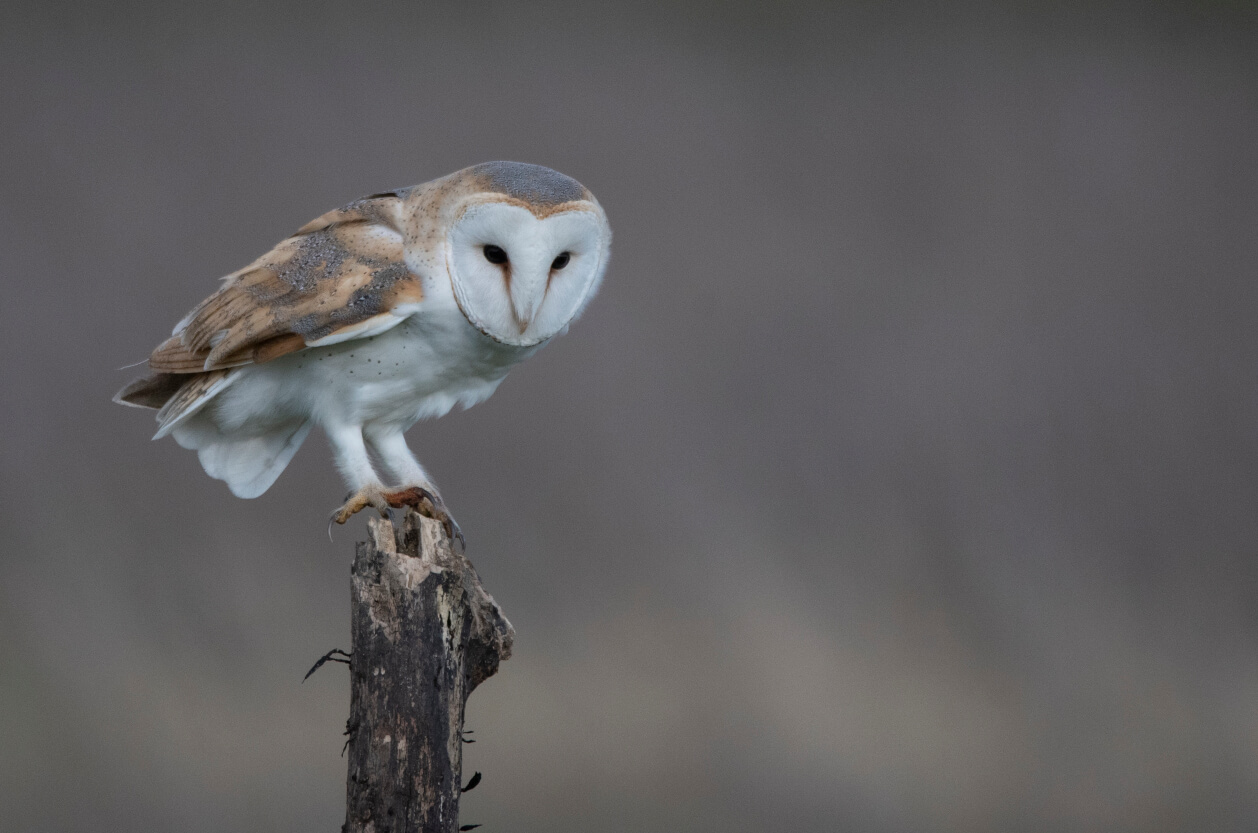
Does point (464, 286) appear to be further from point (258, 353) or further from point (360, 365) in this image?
point (258, 353)

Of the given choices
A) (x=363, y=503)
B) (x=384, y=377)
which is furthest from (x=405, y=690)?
(x=384, y=377)

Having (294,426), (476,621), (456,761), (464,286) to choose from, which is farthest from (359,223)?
(456,761)

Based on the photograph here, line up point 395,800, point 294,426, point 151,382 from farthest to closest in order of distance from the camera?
1. point 294,426
2. point 151,382
3. point 395,800

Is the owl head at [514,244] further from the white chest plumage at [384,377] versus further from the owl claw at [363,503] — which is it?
the owl claw at [363,503]

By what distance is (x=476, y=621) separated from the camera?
1597 millimetres

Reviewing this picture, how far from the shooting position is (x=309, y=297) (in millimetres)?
1646

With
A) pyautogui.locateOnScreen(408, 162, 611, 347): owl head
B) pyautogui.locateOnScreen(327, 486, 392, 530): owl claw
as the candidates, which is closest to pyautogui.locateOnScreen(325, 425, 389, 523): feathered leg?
pyautogui.locateOnScreen(327, 486, 392, 530): owl claw

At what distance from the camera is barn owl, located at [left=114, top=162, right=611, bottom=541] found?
155 centimetres

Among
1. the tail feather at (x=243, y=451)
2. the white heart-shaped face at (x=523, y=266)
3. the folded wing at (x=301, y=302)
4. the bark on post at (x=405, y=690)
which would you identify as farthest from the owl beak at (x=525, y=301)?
the tail feather at (x=243, y=451)

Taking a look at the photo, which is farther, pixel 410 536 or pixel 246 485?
pixel 246 485

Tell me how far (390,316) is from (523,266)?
0.71 feet

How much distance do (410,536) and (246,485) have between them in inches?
18.5

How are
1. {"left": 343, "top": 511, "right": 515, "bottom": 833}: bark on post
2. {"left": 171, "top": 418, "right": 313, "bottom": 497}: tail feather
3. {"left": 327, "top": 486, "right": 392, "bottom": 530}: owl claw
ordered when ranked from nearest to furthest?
{"left": 343, "top": 511, "right": 515, "bottom": 833}: bark on post < {"left": 327, "top": 486, "right": 392, "bottom": 530}: owl claw < {"left": 171, "top": 418, "right": 313, "bottom": 497}: tail feather

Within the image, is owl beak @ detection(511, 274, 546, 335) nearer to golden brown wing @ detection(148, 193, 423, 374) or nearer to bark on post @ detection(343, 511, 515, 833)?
golden brown wing @ detection(148, 193, 423, 374)
